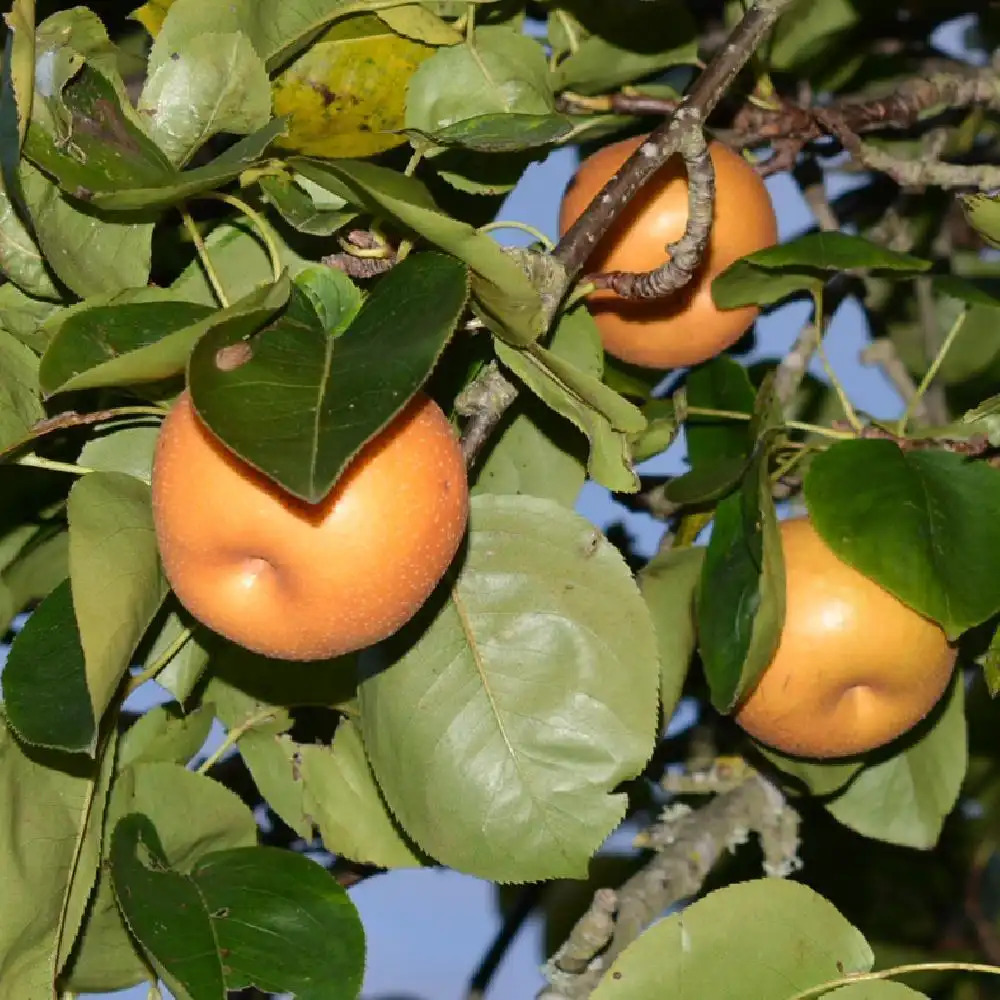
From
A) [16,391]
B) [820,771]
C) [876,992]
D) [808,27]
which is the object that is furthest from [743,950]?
[808,27]

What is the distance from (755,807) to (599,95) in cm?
81

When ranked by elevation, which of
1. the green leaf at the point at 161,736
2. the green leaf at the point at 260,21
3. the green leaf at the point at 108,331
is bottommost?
the green leaf at the point at 161,736

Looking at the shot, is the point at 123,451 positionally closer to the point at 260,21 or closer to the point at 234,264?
the point at 234,264

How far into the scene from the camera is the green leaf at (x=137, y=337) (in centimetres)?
86

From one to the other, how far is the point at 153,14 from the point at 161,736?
0.60 meters

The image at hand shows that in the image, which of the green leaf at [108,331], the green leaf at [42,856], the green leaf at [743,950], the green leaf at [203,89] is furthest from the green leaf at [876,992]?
the green leaf at [203,89]

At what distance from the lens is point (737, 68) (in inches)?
44.8

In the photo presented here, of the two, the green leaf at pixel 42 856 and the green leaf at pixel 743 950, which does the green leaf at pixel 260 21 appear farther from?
the green leaf at pixel 743 950

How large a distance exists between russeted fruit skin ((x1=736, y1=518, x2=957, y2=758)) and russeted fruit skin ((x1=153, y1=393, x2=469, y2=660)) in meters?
0.43

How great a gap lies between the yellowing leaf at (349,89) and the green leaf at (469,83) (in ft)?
0.07

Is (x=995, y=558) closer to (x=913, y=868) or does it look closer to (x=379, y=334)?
(x=379, y=334)

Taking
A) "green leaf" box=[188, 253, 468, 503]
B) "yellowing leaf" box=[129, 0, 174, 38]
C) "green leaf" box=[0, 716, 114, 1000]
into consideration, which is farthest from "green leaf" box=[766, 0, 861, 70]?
"green leaf" box=[0, 716, 114, 1000]

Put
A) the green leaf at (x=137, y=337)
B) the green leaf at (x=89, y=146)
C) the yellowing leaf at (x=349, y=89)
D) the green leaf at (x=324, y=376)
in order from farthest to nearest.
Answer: the yellowing leaf at (x=349, y=89) < the green leaf at (x=89, y=146) < the green leaf at (x=137, y=337) < the green leaf at (x=324, y=376)

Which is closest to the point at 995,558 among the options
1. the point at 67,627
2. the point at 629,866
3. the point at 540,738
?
the point at 540,738
